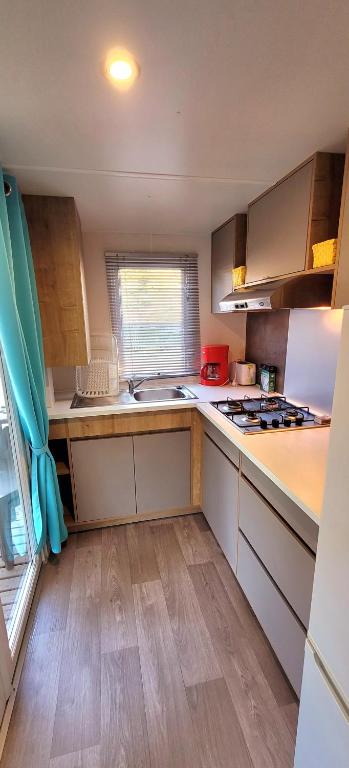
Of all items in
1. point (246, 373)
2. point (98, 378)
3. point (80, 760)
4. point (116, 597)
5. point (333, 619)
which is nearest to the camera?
point (333, 619)

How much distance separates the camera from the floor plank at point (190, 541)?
76.5 inches

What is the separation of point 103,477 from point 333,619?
5.31 feet

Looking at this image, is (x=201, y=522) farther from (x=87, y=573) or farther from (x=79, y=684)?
(x=79, y=684)

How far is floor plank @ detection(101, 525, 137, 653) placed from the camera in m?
1.47

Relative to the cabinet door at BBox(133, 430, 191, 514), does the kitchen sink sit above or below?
above

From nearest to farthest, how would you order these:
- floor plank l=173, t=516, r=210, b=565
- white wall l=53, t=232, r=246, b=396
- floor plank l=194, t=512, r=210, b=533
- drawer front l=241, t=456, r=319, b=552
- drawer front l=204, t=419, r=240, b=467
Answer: drawer front l=241, t=456, r=319, b=552
drawer front l=204, t=419, r=240, b=467
floor plank l=173, t=516, r=210, b=565
floor plank l=194, t=512, r=210, b=533
white wall l=53, t=232, r=246, b=396

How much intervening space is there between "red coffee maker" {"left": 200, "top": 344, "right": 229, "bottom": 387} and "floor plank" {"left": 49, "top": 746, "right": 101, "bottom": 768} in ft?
6.83

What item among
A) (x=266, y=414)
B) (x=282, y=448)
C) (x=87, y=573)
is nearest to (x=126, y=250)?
(x=266, y=414)

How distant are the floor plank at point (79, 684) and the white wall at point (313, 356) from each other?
1.69 metres

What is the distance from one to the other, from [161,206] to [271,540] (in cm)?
191

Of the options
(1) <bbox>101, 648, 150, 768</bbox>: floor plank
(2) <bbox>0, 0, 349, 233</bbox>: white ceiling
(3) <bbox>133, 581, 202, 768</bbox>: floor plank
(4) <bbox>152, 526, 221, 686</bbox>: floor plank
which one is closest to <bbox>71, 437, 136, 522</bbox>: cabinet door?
(4) <bbox>152, 526, 221, 686</bbox>: floor plank

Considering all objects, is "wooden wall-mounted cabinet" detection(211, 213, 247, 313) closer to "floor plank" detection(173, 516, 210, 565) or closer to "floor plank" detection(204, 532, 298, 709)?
"floor plank" detection(173, 516, 210, 565)

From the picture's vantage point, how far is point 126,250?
7.89 feet

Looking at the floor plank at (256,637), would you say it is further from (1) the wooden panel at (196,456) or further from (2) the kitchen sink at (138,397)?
(2) the kitchen sink at (138,397)
